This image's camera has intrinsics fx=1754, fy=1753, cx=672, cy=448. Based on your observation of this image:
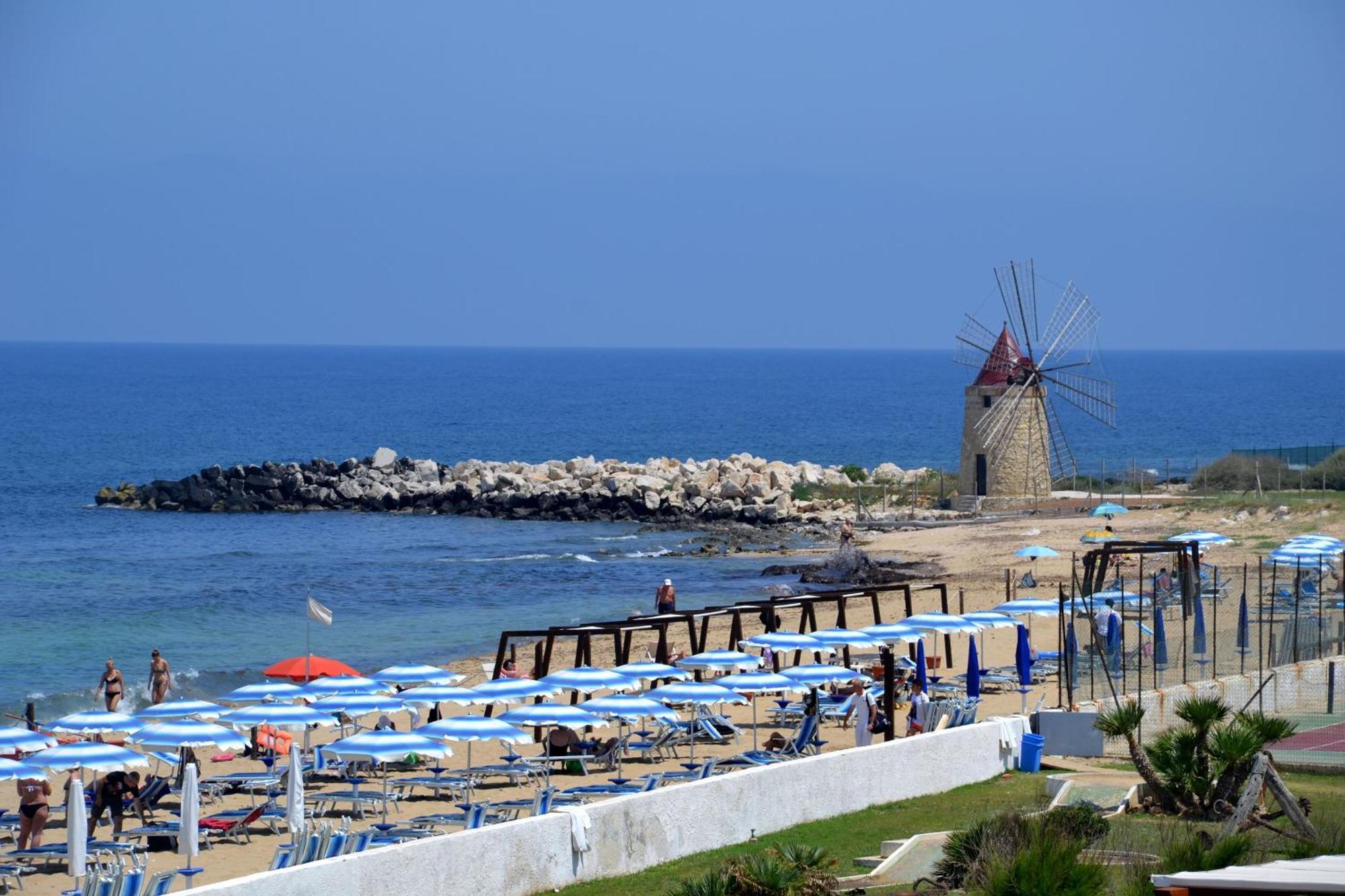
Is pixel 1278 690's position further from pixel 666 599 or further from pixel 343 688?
pixel 343 688

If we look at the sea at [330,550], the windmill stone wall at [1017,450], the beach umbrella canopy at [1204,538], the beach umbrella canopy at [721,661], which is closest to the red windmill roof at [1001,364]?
the windmill stone wall at [1017,450]

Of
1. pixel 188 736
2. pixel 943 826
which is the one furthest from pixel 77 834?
pixel 943 826

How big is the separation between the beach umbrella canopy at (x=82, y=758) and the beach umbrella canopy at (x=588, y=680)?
230 inches

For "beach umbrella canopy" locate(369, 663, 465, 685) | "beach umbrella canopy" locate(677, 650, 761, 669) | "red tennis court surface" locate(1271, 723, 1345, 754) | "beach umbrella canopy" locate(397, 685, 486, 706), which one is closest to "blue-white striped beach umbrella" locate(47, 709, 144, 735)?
"beach umbrella canopy" locate(397, 685, 486, 706)

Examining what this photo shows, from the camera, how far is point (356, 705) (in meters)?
20.6

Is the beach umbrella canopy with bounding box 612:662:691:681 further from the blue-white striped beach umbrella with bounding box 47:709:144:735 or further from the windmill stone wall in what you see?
the windmill stone wall

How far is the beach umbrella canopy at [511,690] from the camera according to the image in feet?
68.8

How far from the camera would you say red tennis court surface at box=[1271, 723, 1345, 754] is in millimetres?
20531

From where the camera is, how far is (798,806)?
1773 centimetres

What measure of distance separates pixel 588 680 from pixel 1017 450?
111 ft

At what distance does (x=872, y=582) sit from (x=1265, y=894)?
33092 mm

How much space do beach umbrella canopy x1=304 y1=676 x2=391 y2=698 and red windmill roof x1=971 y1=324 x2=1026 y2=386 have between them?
112 feet

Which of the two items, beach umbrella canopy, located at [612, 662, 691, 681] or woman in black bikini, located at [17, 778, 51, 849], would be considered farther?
beach umbrella canopy, located at [612, 662, 691, 681]

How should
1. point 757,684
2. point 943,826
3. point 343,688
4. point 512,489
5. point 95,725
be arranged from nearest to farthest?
point 943,826 → point 95,725 → point 757,684 → point 343,688 → point 512,489
